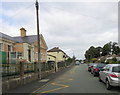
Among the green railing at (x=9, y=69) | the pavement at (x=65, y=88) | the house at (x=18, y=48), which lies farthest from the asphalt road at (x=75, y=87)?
the house at (x=18, y=48)

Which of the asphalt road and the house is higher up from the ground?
the house

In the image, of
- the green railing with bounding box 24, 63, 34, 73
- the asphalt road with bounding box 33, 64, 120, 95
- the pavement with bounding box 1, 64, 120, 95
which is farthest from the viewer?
the green railing with bounding box 24, 63, 34, 73

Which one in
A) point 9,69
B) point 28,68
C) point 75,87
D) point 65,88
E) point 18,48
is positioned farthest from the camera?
point 18,48

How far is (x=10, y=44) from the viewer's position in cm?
2364

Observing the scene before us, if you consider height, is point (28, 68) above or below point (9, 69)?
below

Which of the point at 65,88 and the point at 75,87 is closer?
the point at 65,88

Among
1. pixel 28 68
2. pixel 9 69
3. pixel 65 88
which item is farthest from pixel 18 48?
pixel 65 88

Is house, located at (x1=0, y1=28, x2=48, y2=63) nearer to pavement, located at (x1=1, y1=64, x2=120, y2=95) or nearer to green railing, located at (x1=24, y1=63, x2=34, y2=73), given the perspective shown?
green railing, located at (x1=24, y1=63, x2=34, y2=73)

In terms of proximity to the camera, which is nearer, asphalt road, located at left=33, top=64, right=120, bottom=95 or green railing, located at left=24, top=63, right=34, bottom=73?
asphalt road, located at left=33, top=64, right=120, bottom=95

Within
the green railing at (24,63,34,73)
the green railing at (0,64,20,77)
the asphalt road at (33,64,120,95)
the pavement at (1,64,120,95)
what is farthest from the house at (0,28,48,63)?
the asphalt road at (33,64,120,95)

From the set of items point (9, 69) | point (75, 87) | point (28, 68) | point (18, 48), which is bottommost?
point (75, 87)

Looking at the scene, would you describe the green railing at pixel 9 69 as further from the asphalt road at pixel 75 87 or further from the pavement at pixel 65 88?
the asphalt road at pixel 75 87

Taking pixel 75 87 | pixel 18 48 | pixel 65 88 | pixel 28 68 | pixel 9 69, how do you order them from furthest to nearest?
pixel 18 48, pixel 28 68, pixel 9 69, pixel 75 87, pixel 65 88

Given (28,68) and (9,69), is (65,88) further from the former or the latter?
(28,68)
